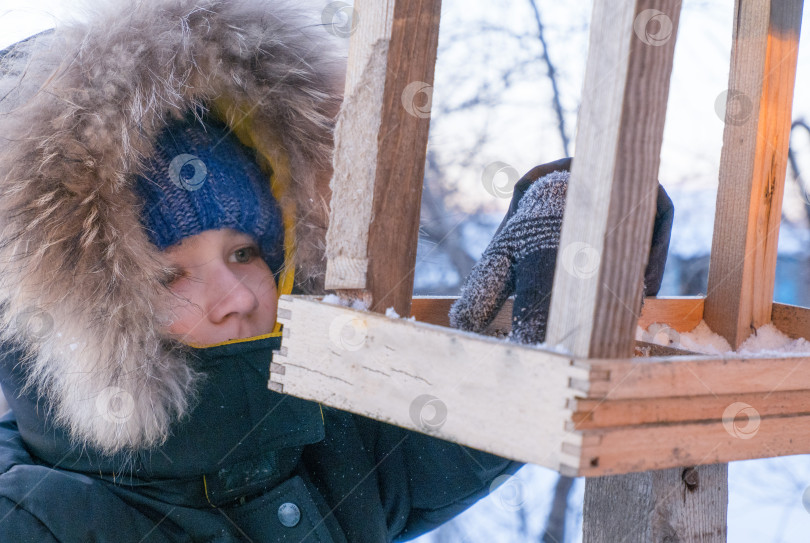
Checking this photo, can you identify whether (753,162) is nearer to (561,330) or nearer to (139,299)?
(561,330)

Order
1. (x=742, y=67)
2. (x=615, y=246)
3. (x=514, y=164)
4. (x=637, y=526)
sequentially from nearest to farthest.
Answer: (x=615, y=246) < (x=637, y=526) < (x=742, y=67) < (x=514, y=164)

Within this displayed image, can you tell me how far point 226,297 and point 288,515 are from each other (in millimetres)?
399

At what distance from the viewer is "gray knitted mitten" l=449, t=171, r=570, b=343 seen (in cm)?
76

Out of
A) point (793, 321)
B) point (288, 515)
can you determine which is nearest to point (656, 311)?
point (793, 321)

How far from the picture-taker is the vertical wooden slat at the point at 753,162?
1.01 m

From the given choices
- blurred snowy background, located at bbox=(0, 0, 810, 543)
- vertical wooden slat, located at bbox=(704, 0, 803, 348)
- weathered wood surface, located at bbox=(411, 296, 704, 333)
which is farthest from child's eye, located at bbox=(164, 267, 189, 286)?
blurred snowy background, located at bbox=(0, 0, 810, 543)

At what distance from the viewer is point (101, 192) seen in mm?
1070

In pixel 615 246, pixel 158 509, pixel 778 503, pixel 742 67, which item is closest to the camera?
pixel 615 246

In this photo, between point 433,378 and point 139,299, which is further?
point 139,299

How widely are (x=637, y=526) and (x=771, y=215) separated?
21.9 inches

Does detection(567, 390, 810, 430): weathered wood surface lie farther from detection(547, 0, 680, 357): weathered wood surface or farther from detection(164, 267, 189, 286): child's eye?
detection(164, 267, 189, 286): child's eye

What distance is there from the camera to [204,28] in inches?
45.4

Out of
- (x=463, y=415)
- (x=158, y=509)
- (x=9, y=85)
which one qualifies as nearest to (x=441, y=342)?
(x=463, y=415)

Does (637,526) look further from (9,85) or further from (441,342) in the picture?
(9,85)
